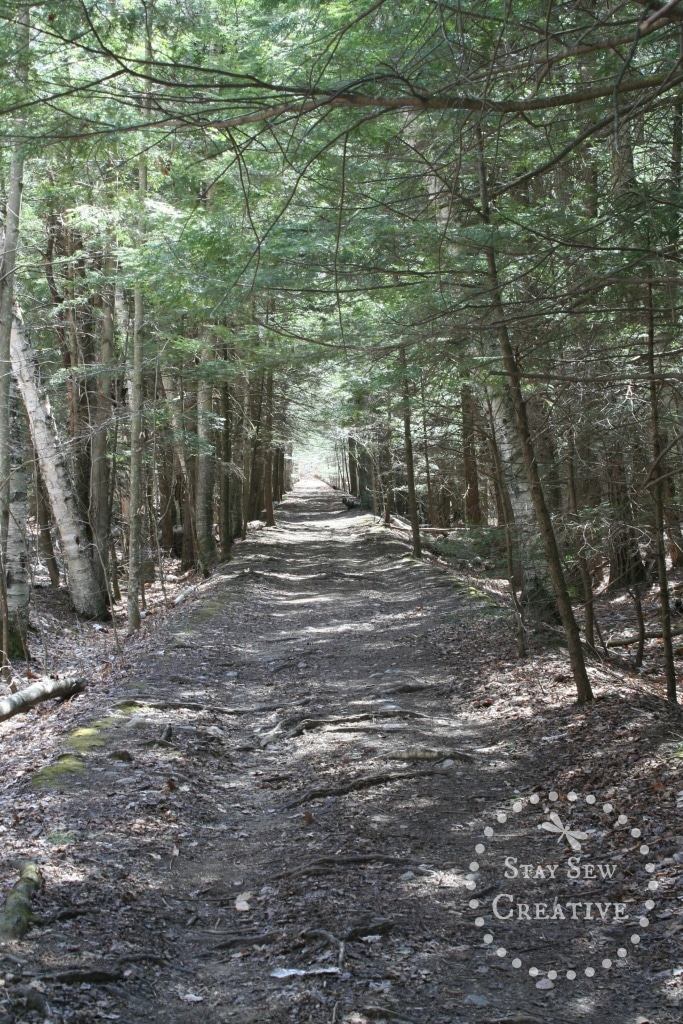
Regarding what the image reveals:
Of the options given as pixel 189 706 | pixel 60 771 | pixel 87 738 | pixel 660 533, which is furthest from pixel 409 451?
pixel 60 771

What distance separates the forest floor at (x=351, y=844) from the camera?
363 cm

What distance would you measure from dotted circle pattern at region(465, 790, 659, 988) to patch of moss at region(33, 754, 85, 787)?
312 cm

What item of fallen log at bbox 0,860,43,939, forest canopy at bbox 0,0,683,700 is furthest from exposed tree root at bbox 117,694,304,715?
fallen log at bbox 0,860,43,939

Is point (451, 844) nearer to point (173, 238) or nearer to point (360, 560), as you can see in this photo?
point (173, 238)

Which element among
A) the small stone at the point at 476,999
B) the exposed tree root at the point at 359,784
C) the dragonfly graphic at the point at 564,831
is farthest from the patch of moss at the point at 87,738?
the small stone at the point at 476,999

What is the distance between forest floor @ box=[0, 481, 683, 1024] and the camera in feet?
11.9

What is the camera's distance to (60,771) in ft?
20.6

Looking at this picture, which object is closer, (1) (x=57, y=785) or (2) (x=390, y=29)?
(1) (x=57, y=785)

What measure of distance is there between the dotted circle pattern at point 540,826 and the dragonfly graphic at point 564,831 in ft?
0.32

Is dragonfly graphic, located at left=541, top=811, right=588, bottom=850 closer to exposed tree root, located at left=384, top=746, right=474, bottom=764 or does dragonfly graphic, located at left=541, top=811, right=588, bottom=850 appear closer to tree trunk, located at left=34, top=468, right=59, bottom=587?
exposed tree root, located at left=384, top=746, right=474, bottom=764

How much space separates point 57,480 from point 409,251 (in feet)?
32.3

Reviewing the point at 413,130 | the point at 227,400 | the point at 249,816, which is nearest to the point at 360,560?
the point at 227,400

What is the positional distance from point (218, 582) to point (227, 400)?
7.89m

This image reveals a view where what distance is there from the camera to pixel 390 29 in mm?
6477
